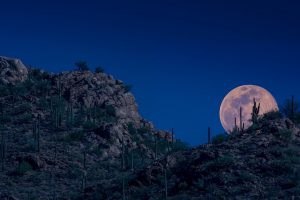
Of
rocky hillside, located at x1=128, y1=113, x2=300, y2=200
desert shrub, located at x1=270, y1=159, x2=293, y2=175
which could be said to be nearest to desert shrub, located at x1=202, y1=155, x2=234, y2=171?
rocky hillside, located at x1=128, y1=113, x2=300, y2=200

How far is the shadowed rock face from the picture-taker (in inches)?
2921

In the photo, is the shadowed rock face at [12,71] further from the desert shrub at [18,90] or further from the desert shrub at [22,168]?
the desert shrub at [22,168]

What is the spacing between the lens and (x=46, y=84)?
7312 centimetres

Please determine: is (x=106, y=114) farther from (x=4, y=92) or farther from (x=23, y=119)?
(x=4, y=92)

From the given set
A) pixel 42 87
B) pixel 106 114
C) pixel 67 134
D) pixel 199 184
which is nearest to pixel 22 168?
pixel 67 134

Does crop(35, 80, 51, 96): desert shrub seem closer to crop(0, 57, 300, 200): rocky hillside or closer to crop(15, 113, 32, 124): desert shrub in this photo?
crop(0, 57, 300, 200): rocky hillside

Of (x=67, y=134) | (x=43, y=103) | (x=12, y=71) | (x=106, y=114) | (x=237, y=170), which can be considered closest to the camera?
(x=237, y=170)

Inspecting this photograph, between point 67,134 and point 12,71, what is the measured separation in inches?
948

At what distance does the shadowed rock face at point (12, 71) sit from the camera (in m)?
74.2

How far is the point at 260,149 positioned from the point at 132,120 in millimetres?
38179

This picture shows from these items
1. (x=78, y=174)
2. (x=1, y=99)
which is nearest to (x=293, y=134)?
(x=78, y=174)

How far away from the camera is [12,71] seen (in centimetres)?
7650

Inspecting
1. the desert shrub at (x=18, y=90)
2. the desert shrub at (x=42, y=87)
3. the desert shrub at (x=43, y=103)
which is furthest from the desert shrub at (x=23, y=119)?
the desert shrub at (x=42, y=87)

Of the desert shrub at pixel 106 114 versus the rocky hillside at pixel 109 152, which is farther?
the desert shrub at pixel 106 114
